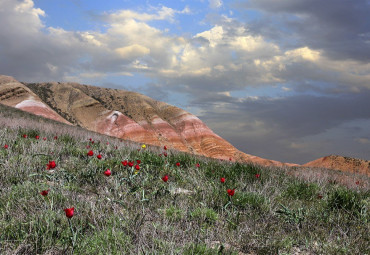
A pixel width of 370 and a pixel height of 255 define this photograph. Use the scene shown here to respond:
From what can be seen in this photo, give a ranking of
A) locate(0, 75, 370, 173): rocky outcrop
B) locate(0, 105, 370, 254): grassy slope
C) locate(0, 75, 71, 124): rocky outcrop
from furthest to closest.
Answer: locate(0, 75, 370, 173): rocky outcrop, locate(0, 75, 71, 124): rocky outcrop, locate(0, 105, 370, 254): grassy slope

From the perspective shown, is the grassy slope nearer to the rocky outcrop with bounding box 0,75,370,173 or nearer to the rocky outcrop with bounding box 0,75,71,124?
the rocky outcrop with bounding box 0,75,71,124

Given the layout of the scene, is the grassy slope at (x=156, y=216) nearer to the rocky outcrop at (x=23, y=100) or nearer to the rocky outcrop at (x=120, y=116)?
the rocky outcrop at (x=23, y=100)

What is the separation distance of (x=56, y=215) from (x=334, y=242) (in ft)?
12.1

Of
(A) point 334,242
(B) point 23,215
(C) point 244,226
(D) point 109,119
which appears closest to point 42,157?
(B) point 23,215

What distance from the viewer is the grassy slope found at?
11.7ft

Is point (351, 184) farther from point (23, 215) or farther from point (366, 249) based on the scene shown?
point (23, 215)

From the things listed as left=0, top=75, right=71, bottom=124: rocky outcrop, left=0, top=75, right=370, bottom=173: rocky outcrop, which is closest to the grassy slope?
left=0, top=75, right=71, bottom=124: rocky outcrop

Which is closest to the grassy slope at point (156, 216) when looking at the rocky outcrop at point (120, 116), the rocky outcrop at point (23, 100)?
the rocky outcrop at point (23, 100)

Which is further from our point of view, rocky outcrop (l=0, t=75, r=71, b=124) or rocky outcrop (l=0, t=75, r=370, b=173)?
rocky outcrop (l=0, t=75, r=370, b=173)

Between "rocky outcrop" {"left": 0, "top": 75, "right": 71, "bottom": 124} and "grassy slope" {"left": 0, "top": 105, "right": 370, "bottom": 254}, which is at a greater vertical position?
"rocky outcrop" {"left": 0, "top": 75, "right": 71, "bottom": 124}

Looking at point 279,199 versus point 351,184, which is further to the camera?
point 351,184

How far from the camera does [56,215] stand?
4.07 meters

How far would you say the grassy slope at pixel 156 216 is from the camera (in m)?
3.55

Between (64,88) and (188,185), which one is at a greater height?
(64,88)
